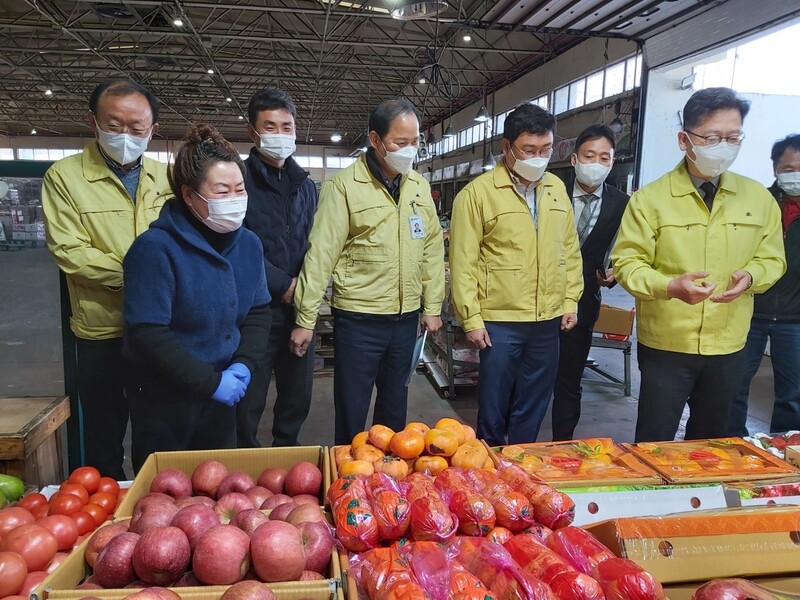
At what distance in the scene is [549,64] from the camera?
432 inches

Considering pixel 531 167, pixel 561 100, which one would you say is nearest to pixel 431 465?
pixel 531 167

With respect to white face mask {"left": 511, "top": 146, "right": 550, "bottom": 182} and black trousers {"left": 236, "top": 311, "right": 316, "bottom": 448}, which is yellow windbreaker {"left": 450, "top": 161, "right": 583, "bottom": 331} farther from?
black trousers {"left": 236, "top": 311, "right": 316, "bottom": 448}

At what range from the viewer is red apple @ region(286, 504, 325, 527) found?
4.22 ft

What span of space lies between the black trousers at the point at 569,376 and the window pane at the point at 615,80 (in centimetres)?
674

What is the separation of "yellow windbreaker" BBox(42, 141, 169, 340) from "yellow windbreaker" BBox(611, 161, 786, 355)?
1.97 m

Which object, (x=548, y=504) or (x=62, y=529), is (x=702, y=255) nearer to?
(x=548, y=504)

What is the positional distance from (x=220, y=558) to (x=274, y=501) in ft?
1.22

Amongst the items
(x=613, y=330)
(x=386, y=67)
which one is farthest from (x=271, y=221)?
(x=386, y=67)

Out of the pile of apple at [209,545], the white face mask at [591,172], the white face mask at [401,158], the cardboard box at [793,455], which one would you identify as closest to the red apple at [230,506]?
the pile of apple at [209,545]

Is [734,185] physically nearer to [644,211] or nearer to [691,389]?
[644,211]

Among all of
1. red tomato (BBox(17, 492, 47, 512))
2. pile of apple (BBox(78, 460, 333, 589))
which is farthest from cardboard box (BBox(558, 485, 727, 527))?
red tomato (BBox(17, 492, 47, 512))

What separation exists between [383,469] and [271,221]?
4.60 ft

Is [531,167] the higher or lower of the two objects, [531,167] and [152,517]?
the higher

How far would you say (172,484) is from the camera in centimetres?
154
